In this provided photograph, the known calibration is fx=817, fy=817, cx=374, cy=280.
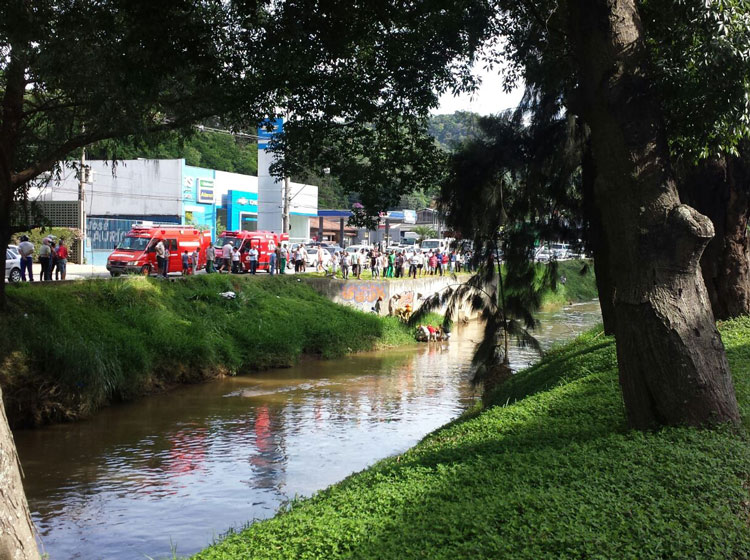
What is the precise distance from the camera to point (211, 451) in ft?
52.6

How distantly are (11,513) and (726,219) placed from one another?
1143 cm

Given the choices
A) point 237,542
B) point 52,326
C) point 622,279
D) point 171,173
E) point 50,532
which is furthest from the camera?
point 171,173

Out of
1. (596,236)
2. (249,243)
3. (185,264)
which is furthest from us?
(249,243)

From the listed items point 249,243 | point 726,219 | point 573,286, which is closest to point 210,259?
point 249,243

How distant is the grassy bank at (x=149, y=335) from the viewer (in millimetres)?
18141

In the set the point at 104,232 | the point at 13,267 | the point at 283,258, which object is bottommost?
the point at 13,267

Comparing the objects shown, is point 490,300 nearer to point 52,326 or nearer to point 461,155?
point 461,155

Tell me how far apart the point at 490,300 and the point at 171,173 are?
39604 millimetres

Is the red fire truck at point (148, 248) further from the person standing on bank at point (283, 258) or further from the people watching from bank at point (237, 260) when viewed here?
the person standing on bank at point (283, 258)

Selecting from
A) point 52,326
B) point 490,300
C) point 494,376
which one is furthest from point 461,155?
point 52,326

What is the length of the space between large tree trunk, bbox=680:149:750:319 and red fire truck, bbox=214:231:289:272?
86.2ft

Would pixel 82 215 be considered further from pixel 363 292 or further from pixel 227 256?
Answer: pixel 363 292

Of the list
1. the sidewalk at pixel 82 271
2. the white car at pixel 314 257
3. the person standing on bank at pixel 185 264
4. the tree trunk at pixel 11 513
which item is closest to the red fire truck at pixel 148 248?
the person standing on bank at pixel 185 264

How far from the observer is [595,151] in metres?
7.54
